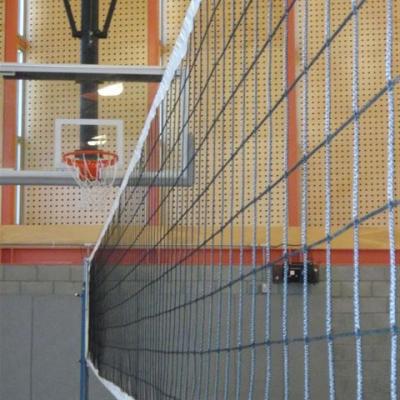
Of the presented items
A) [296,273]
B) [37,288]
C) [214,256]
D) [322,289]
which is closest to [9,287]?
[37,288]

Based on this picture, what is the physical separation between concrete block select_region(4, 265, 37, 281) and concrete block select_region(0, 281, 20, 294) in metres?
0.05

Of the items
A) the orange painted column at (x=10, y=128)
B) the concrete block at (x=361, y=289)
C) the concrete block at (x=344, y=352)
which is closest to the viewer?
the orange painted column at (x=10, y=128)

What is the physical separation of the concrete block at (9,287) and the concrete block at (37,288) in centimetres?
7

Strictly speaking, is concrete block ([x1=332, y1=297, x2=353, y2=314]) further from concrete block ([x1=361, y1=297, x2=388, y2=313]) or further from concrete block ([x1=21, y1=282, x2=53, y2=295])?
concrete block ([x1=21, y1=282, x2=53, y2=295])

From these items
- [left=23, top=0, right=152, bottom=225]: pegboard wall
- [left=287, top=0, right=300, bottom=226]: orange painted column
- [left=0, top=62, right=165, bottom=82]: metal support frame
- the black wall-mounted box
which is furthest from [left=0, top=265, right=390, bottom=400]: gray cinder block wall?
[left=0, top=62, right=165, bottom=82]: metal support frame

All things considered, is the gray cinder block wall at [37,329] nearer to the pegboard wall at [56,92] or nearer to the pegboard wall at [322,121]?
the pegboard wall at [56,92]

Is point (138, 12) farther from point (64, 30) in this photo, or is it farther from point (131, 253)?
point (131, 253)

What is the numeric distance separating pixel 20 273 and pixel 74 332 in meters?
0.91

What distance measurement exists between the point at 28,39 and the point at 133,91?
3.77 meters

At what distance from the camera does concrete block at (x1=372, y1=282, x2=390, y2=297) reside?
904 centimetres

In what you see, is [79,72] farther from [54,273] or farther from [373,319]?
[373,319]

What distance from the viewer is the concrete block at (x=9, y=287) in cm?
933

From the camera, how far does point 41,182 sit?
19.9 feet

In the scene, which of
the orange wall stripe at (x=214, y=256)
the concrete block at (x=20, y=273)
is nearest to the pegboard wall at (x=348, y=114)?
the orange wall stripe at (x=214, y=256)
